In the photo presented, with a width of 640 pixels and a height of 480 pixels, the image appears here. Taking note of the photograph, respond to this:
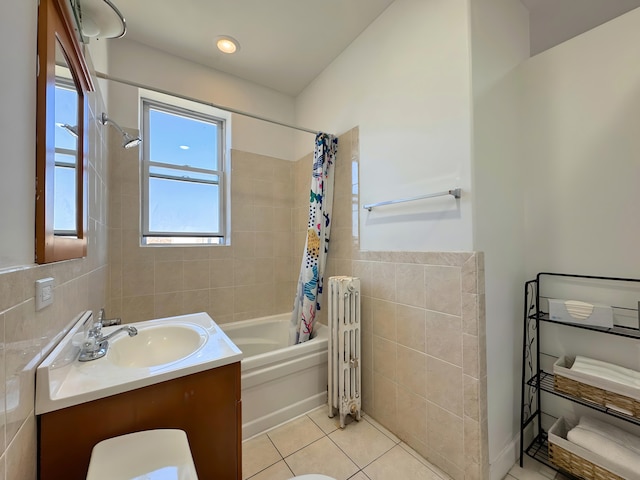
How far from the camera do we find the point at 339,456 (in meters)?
1.45

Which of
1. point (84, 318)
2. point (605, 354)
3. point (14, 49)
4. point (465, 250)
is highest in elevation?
point (14, 49)

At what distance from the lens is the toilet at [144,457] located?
64 centimetres

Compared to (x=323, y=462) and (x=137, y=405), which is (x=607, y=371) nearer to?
(x=323, y=462)

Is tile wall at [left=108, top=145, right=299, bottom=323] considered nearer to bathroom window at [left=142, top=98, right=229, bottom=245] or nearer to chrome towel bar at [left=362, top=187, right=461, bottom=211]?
bathroom window at [left=142, top=98, right=229, bottom=245]

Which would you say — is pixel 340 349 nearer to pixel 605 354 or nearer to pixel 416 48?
pixel 605 354

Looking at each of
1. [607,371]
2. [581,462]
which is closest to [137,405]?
[581,462]

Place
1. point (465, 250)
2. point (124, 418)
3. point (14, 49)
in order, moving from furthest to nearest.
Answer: point (465, 250) < point (124, 418) < point (14, 49)

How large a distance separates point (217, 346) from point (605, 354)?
6.24 feet

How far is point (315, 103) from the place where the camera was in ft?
8.04

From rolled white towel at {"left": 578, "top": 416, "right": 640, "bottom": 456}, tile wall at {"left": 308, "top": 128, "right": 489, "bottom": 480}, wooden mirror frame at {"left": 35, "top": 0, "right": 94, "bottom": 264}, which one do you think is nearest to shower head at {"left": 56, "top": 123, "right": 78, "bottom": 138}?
wooden mirror frame at {"left": 35, "top": 0, "right": 94, "bottom": 264}

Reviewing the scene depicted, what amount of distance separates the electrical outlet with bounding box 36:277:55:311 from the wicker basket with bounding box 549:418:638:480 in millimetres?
2133

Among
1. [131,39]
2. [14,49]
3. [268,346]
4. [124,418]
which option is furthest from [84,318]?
[131,39]

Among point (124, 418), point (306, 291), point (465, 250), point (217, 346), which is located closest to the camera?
point (124, 418)

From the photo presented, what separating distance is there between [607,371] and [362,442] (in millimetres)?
1300
